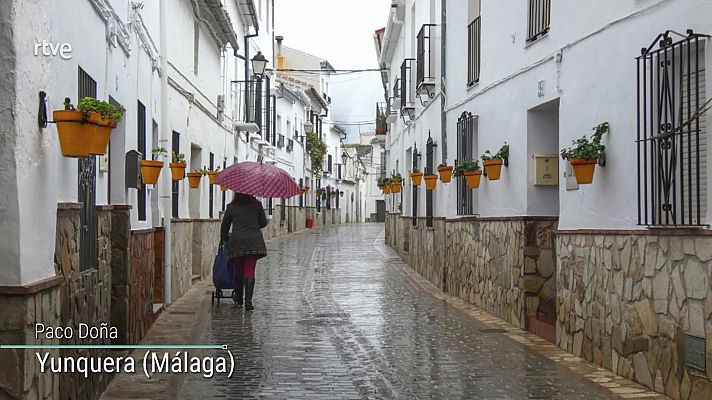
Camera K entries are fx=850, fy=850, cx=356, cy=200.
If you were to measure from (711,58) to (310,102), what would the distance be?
4206 cm

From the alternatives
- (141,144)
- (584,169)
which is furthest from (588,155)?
(141,144)

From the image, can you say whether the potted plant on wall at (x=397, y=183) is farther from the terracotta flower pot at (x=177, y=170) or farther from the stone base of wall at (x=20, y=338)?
the stone base of wall at (x=20, y=338)

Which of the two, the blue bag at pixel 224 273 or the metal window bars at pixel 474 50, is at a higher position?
the metal window bars at pixel 474 50

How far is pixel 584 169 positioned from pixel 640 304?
1.49 m

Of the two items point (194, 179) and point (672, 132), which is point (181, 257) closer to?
point (194, 179)

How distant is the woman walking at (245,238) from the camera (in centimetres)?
1148

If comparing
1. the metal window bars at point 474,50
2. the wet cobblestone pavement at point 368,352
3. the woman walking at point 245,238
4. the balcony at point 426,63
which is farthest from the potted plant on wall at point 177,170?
the balcony at point 426,63

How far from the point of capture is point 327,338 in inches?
371

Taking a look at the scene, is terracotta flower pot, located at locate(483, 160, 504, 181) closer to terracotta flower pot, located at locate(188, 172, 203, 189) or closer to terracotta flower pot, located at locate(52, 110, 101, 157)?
terracotta flower pot, located at locate(188, 172, 203, 189)

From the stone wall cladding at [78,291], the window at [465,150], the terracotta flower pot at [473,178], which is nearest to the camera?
the stone wall cladding at [78,291]

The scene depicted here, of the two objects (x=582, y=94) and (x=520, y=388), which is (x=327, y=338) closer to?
(x=520, y=388)

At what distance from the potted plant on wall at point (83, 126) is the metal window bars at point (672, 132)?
3942 mm

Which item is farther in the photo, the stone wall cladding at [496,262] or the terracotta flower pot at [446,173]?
the terracotta flower pot at [446,173]

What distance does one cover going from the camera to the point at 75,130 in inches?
192
